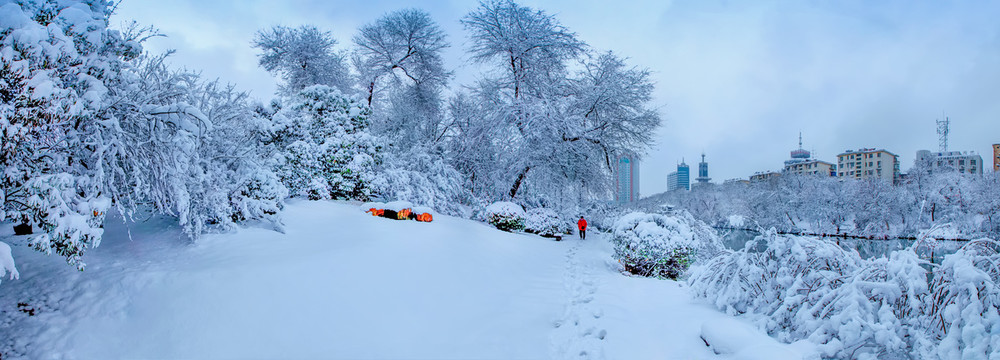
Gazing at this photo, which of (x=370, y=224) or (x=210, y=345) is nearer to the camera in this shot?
(x=210, y=345)

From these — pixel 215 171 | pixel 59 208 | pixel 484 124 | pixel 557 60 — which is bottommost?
pixel 59 208

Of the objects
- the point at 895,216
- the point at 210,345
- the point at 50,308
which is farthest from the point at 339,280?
the point at 895,216

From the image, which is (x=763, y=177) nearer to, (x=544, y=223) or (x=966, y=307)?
(x=544, y=223)

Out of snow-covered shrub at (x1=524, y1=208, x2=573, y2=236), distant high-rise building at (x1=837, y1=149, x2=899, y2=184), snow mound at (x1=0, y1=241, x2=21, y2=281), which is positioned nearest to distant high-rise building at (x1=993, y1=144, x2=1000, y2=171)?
distant high-rise building at (x1=837, y1=149, x2=899, y2=184)

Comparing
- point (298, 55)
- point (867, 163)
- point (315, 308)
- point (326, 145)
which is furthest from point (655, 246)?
point (867, 163)

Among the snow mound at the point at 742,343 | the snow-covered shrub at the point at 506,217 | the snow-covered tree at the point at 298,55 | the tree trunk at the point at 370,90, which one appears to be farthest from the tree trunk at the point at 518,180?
the snow mound at the point at 742,343

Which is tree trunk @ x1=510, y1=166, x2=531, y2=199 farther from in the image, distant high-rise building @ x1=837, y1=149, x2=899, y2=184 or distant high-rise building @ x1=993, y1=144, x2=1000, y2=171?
distant high-rise building @ x1=993, y1=144, x2=1000, y2=171

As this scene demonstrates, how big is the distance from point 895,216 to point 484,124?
31057 millimetres

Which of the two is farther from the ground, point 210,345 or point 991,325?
point 991,325

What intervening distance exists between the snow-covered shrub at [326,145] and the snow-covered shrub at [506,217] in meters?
4.36

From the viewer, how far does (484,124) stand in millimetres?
15922

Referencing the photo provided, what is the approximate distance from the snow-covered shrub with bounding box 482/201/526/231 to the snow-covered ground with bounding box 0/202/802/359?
7143 millimetres

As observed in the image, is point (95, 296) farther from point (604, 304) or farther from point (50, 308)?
point (604, 304)

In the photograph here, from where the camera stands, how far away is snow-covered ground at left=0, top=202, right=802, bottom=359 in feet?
12.0
